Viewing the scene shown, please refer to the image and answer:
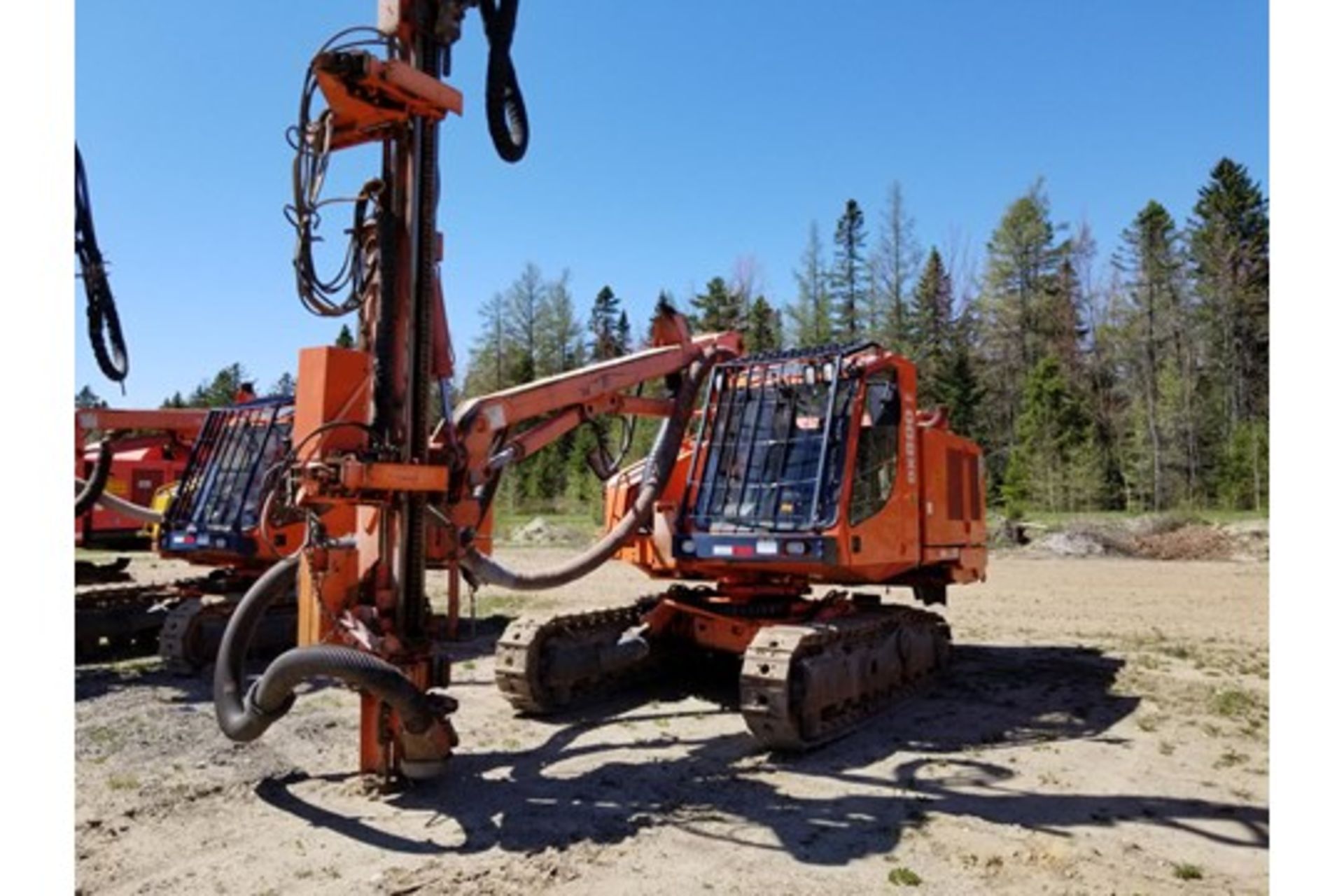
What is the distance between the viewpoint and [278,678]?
17.3ft

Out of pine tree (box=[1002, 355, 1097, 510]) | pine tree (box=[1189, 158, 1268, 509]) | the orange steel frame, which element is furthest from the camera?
pine tree (box=[1189, 158, 1268, 509])

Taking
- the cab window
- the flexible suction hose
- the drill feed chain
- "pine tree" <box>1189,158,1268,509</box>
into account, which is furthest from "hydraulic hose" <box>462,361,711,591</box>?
"pine tree" <box>1189,158,1268,509</box>

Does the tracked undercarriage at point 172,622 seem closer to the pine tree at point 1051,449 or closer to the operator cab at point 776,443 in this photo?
the operator cab at point 776,443

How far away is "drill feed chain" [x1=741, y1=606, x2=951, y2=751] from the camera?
22.2 ft

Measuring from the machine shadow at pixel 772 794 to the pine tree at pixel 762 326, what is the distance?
44.0 metres

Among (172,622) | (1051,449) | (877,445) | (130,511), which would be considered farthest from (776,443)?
A: (1051,449)

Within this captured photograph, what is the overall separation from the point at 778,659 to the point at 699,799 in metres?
1.26

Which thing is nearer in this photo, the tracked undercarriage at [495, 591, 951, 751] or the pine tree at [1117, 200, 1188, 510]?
the tracked undercarriage at [495, 591, 951, 751]

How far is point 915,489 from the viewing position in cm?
873

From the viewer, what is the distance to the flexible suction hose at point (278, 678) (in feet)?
17.0

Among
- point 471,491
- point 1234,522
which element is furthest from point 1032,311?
point 471,491

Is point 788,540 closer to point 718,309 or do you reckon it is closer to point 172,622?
point 172,622

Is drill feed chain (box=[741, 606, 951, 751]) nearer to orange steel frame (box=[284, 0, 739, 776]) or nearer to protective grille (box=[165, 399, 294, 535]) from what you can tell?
orange steel frame (box=[284, 0, 739, 776])

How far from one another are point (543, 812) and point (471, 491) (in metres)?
2.11
